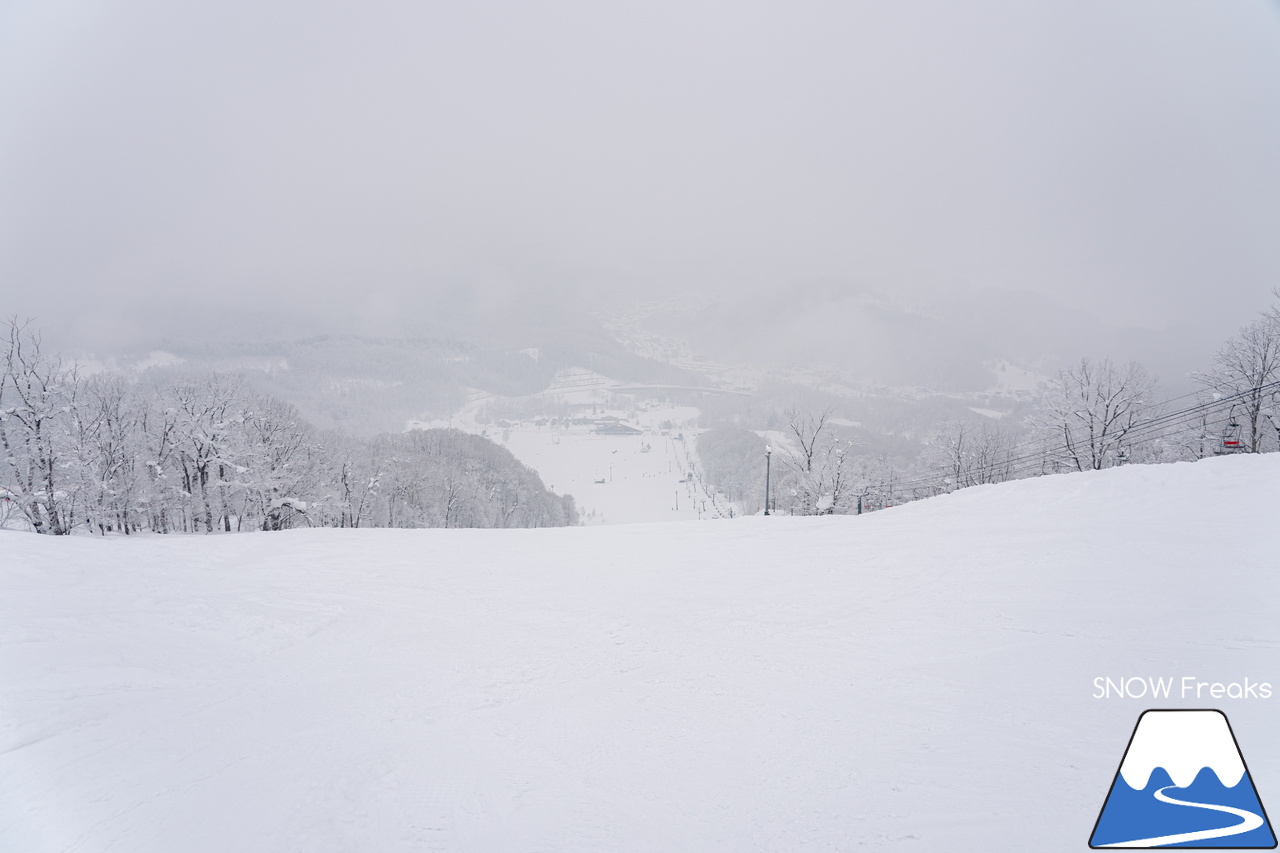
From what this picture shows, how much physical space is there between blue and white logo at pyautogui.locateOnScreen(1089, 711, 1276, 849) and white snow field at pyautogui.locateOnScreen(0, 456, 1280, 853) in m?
0.36

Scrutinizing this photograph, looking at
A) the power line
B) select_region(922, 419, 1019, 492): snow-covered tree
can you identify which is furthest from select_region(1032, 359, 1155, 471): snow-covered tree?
select_region(922, 419, 1019, 492): snow-covered tree

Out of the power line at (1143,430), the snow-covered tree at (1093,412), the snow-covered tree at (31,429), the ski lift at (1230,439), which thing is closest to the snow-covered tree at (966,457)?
the power line at (1143,430)

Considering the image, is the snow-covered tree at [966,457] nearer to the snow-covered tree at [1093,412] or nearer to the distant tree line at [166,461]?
the snow-covered tree at [1093,412]

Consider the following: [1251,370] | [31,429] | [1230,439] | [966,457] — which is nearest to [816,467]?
[966,457]

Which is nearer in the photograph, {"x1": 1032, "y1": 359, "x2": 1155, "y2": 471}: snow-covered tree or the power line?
the power line

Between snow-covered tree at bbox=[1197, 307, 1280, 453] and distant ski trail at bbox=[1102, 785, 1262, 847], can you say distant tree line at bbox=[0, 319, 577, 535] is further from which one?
snow-covered tree at bbox=[1197, 307, 1280, 453]

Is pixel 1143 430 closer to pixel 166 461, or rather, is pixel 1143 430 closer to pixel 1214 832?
pixel 1214 832

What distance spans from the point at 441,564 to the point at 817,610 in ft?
28.8

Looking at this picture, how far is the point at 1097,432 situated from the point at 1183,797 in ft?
126

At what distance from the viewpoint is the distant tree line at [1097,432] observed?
26469 mm

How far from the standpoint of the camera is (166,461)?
30.9 meters

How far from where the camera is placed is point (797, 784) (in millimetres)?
4289

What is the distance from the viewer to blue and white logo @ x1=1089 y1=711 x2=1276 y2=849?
10.5 feet

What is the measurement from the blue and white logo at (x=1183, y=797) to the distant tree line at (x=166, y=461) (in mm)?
30929
